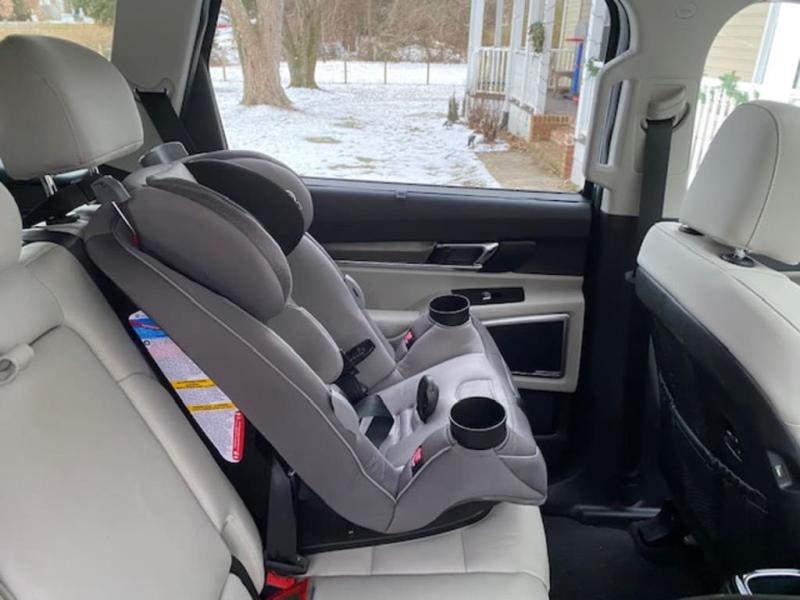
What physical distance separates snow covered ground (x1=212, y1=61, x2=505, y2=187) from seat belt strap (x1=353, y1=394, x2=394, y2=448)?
82cm

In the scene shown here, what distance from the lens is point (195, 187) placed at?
106 cm

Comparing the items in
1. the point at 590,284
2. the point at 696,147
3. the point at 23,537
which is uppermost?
the point at 696,147

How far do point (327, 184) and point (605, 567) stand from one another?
136cm

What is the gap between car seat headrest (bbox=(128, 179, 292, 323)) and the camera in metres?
1.00

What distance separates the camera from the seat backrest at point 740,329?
1.01m

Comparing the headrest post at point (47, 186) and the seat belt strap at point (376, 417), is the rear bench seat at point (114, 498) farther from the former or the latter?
the seat belt strap at point (376, 417)

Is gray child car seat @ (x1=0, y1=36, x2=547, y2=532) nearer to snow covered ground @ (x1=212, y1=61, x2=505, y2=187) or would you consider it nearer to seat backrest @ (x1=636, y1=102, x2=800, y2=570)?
seat backrest @ (x1=636, y1=102, x2=800, y2=570)

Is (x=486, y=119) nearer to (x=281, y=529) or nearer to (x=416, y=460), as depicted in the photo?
→ (x=416, y=460)

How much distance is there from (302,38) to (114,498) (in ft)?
4.91

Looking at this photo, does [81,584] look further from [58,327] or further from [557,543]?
[557,543]

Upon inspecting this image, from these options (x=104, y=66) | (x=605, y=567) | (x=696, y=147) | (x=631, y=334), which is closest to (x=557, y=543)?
(x=605, y=567)

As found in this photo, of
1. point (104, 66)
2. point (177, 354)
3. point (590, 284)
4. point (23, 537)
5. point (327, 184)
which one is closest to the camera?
point (23, 537)

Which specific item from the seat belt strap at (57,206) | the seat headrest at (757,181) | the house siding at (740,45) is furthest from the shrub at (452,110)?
the seat belt strap at (57,206)

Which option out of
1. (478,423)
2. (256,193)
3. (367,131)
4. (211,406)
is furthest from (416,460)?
(367,131)
